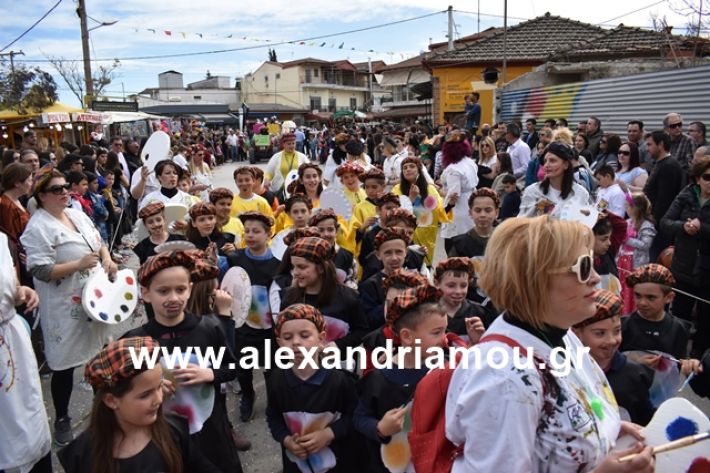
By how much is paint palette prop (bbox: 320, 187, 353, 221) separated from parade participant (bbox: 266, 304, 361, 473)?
9.69ft

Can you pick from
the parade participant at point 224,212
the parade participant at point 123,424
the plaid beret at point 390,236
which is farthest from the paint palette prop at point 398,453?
the parade participant at point 224,212

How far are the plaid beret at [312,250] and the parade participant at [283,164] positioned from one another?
4281 mm

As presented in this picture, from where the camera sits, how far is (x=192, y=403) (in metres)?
2.71

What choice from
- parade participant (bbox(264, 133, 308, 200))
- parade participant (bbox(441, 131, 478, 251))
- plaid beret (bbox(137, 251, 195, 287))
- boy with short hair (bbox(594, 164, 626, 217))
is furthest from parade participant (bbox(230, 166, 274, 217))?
boy with short hair (bbox(594, 164, 626, 217))

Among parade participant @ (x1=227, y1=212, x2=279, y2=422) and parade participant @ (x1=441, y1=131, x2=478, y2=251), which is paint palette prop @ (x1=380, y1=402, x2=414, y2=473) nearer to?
parade participant @ (x1=227, y1=212, x2=279, y2=422)

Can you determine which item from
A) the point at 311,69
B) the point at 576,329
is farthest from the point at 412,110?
the point at 576,329

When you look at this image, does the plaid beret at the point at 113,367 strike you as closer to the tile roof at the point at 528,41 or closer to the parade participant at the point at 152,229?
the parade participant at the point at 152,229

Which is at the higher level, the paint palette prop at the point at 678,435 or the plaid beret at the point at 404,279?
the plaid beret at the point at 404,279

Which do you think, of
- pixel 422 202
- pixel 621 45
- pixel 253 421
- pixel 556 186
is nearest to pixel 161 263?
pixel 253 421

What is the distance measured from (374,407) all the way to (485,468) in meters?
1.40

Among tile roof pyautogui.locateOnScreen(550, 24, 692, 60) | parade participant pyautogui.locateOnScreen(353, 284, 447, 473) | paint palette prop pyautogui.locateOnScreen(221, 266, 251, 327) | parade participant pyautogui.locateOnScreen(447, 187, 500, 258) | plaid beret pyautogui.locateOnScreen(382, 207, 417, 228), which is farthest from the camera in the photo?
tile roof pyautogui.locateOnScreen(550, 24, 692, 60)

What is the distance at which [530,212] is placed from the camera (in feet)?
16.8

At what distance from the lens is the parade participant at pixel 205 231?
4.96m

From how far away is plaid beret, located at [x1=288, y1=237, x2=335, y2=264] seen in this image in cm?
361
